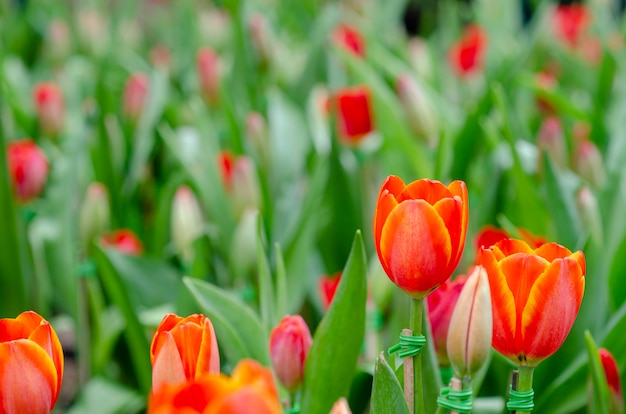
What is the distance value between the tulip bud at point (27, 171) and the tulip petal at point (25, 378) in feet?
2.26

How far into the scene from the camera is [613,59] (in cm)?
139

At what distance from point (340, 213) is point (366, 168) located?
5.5 inches

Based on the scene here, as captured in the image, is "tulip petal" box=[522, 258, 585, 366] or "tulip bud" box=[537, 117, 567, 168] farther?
"tulip bud" box=[537, 117, 567, 168]

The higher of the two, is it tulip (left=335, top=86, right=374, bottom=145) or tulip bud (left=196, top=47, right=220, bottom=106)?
tulip bud (left=196, top=47, right=220, bottom=106)

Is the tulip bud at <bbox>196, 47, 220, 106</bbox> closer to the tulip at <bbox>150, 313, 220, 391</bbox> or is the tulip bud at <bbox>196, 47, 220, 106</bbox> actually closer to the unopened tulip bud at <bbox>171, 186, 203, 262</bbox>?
the unopened tulip bud at <bbox>171, 186, 203, 262</bbox>

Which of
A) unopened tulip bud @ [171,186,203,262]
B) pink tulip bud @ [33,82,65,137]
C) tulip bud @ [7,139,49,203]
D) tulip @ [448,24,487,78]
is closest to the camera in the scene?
unopened tulip bud @ [171,186,203,262]

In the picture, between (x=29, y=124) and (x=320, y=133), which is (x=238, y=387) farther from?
(x=29, y=124)

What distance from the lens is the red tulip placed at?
1.93 ft

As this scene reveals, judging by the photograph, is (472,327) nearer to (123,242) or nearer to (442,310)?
(442,310)

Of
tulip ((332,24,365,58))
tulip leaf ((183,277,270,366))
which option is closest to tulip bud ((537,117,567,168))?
tulip ((332,24,365,58))

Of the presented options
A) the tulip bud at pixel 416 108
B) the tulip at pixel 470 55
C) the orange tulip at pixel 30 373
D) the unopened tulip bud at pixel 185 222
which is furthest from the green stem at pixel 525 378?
the tulip at pixel 470 55

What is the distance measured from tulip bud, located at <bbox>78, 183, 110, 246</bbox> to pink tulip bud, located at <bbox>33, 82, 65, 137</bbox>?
35 cm

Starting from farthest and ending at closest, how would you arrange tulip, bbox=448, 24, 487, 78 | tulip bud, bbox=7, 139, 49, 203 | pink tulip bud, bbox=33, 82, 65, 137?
tulip, bbox=448, 24, 487, 78, pink tulip bud, bbox=33, 82, 65, 137, tulip bud, bbox=7, 139, 49, 203

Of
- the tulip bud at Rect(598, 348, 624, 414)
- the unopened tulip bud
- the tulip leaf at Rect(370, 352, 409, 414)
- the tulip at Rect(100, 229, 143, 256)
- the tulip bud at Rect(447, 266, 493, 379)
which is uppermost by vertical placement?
the tulip bud at Rect(447, 266, 493, 379)
